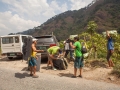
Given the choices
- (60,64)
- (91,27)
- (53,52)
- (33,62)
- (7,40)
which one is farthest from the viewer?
(7,40)

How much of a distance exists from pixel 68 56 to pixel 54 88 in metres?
6.40

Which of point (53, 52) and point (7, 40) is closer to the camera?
point (53, 52)

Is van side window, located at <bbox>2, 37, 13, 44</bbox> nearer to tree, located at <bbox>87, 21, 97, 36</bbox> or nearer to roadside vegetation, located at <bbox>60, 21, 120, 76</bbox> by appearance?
roadside vegetation, located at <bbox>60, 21, 120, 76</bbox>

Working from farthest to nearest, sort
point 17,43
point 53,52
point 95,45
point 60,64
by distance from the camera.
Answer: point 17,43, point 95,45, point 60,64, point 53,52

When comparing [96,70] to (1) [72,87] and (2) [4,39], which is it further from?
(2) [4,39]

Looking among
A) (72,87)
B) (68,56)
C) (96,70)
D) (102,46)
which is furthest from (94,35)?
(72,87)

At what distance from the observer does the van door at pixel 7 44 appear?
1415 centimetres

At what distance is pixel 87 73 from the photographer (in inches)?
352

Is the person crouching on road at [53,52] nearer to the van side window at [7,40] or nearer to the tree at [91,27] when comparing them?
the tree at [91,27]

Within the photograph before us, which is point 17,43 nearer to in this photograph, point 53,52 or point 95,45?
point 53,52

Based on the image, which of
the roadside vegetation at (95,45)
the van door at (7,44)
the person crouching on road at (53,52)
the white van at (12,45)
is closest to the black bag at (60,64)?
the person crouching on road at (53,52)

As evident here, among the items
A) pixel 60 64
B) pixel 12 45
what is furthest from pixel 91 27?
pixel 12 45

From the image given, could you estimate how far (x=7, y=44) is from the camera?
14.2 meters

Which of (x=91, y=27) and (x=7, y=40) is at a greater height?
(x=91, y=27)
